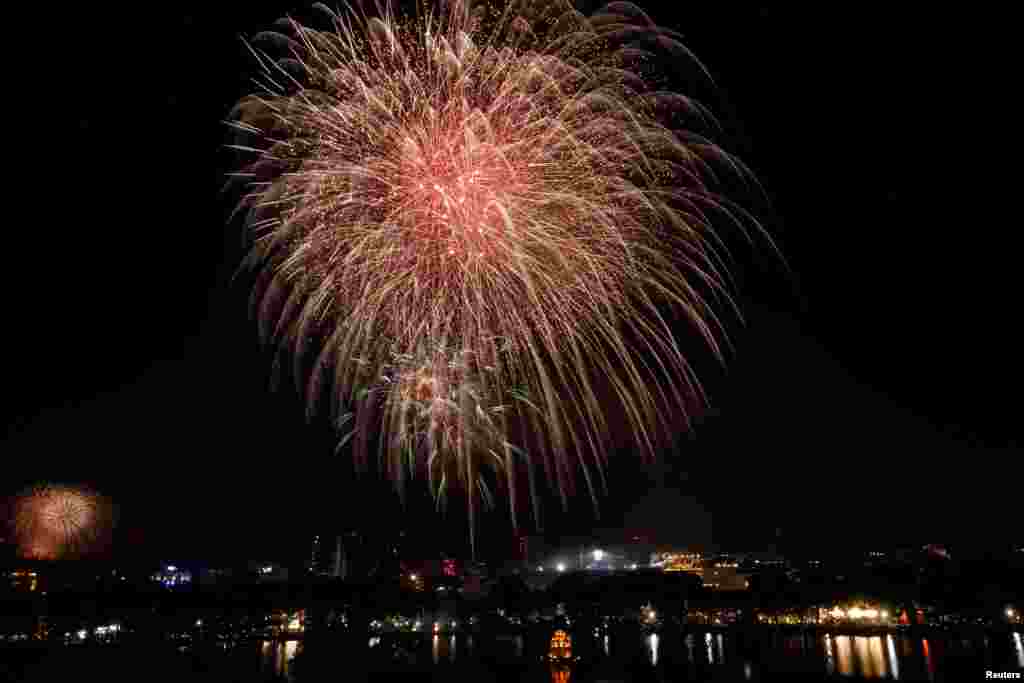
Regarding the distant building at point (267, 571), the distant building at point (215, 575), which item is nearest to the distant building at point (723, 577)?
the distant building at point (267, 571)

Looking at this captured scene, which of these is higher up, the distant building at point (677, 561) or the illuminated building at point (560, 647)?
the distant building at point (677, 561)

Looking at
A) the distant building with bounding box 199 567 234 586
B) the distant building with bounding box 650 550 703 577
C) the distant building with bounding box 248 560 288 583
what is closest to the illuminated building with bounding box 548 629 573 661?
the distant building with bounding box 248 560 288 583

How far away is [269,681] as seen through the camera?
46.4 metres

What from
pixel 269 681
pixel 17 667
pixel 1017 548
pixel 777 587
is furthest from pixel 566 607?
pixel 1017 548

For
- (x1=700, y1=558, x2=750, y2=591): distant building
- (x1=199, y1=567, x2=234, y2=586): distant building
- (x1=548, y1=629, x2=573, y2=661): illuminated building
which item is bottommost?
(x1=548, y1=629, x2=573, y2=661): illuminated building

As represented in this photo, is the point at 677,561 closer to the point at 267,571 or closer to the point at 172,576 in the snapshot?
the point at 267,571

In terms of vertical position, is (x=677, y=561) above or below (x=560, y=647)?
above

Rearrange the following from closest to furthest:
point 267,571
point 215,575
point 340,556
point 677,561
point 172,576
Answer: point 172,576
point 340,556
point 215,575
point 267,571
point 677,561

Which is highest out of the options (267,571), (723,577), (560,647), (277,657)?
(267,571)

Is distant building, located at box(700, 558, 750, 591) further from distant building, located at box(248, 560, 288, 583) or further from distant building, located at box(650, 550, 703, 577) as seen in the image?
distant building, located at box(248, 560, 288, 583)

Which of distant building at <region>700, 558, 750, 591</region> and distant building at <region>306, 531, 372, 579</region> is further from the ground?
distant building at <region>306, 531, 372, 579</region>

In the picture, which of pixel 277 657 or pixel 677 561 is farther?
pixel 677 561

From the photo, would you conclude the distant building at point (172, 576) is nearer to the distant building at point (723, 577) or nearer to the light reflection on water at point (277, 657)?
the light reflection on water at point (277, 657)

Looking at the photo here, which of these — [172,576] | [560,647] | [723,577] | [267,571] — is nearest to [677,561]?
[723,577]
